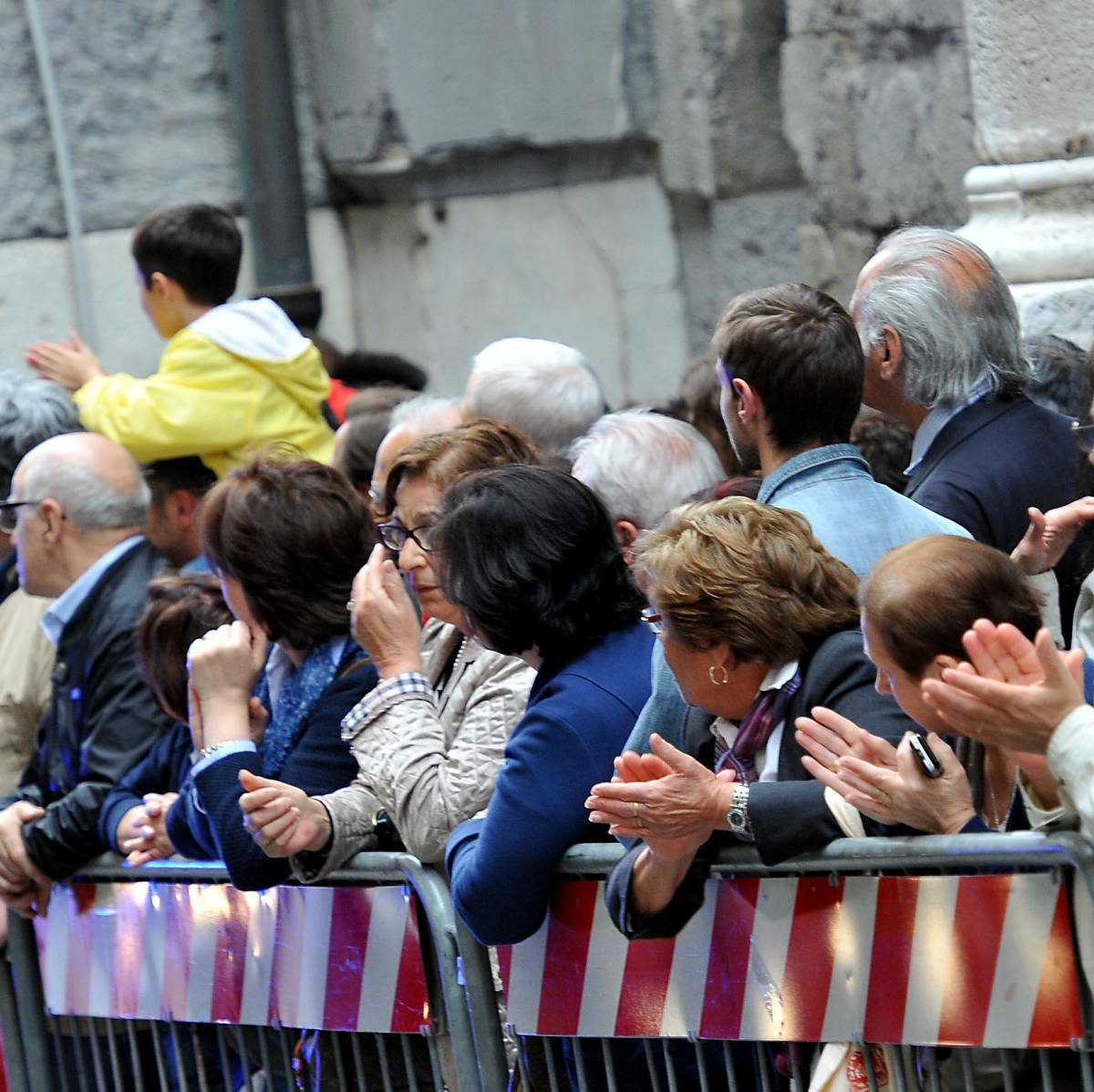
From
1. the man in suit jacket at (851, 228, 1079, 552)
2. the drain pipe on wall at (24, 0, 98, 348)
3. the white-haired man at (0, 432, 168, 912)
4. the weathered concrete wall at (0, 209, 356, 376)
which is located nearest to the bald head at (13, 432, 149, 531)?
the white-haired man at (0, 432, 168, 912)

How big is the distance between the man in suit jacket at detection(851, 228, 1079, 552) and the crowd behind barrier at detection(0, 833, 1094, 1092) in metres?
0.98

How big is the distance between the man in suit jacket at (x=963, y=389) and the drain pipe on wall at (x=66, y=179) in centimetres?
413

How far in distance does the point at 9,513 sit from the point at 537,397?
3.69 feet

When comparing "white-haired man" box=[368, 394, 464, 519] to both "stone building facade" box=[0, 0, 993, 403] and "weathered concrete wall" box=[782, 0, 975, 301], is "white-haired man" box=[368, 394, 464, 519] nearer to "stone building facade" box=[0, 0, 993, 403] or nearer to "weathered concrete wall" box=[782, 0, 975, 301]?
"weathered concrete wall" box=[782, 0, 975, 301]

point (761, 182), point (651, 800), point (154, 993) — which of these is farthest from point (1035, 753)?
point (761, 182)

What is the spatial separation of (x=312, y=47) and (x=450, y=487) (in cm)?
460

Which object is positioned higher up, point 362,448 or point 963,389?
Result: point 963,389

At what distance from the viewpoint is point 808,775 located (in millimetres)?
2789

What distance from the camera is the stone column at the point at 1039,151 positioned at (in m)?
4.69

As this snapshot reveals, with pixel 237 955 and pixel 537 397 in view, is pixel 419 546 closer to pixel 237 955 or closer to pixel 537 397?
pixel 237 955

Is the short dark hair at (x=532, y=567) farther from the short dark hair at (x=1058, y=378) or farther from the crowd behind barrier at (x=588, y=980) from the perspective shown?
the short dark hair at (x=1058, y=378)

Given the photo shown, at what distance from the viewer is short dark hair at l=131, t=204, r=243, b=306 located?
5.12 meters

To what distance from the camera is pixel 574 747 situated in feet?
9.64

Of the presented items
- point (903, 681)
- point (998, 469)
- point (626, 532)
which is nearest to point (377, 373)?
point (626, 532)
